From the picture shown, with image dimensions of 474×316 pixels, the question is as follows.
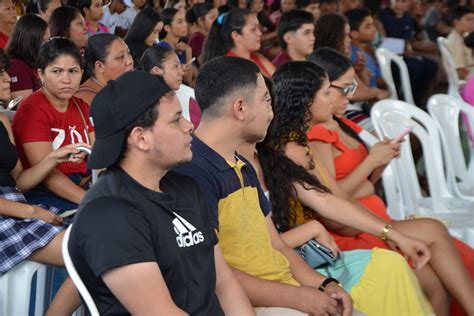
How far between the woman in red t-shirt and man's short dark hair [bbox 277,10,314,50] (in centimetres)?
230

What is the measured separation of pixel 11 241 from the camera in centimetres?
263

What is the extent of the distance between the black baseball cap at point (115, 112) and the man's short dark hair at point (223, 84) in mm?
526

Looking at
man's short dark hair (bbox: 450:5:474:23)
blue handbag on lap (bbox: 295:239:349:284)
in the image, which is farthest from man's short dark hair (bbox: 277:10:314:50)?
blue handbag on lap (bbox: 295:239:349:284)

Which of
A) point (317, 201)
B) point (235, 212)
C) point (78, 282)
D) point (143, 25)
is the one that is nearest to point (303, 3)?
point (143, 25)

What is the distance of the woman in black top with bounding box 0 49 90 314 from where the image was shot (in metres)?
2.60

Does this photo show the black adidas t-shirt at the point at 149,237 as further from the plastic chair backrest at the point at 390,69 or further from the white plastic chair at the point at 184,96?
the plastic chair backrest at the point at 390,69

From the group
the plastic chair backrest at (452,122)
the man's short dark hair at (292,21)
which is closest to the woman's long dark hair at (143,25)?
the man's short dark hair at (292,21)

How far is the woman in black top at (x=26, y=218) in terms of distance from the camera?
2.60 meters

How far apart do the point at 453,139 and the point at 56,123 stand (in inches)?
87.2

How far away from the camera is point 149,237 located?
177cm

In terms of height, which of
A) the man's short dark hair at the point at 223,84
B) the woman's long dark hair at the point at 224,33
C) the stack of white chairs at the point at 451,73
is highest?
the man's short dark hair at the point at 223,84

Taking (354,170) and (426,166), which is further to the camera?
(426,166)

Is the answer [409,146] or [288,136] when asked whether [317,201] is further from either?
[409,146]

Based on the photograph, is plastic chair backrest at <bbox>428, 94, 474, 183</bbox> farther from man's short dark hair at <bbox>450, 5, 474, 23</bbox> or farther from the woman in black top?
man's short dark hair at <bbox>450, 5, 474, 23</bbox>
